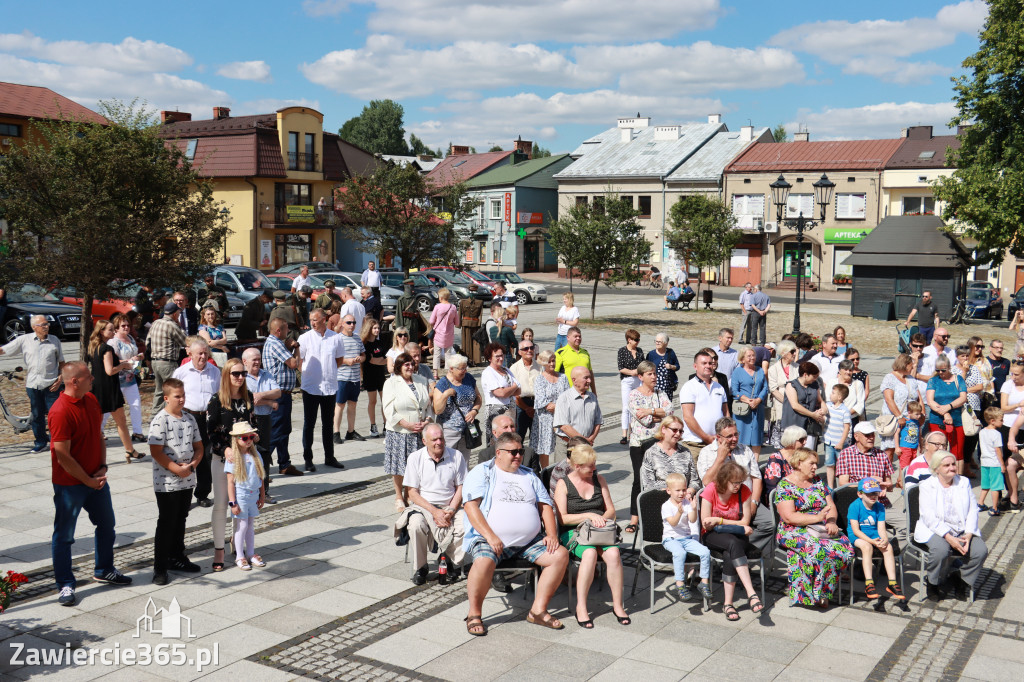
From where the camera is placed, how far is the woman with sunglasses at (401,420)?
938 centimetres

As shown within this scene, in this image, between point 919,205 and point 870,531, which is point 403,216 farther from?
point 919,205

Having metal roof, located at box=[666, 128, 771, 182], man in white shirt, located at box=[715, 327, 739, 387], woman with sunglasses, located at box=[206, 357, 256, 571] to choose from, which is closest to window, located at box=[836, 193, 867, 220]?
metal roof, located at box=[666, 128, 771, 182]

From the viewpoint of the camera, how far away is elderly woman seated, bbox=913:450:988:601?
7812mm

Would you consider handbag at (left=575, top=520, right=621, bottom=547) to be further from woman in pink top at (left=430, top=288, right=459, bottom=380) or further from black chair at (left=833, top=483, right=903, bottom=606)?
woman in pink top at (left=430, top=288, right=459, bottom=380)

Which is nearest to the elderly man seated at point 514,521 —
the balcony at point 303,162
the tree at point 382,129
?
the balcony at point 303,162

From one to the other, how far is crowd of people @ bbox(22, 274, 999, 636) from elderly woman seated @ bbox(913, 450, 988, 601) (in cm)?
2

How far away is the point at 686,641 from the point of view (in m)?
6.88

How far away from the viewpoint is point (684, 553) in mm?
7539

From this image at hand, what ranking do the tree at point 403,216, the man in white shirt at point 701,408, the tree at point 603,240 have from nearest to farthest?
1. the man in white shirt at point 701,408
2. the tree at point 403,216
3. the tree at point 603,240

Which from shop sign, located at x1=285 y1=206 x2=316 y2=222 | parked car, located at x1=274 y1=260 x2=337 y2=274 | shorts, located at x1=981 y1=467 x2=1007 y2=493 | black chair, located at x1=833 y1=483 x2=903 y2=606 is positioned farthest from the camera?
shop sign, located at x1=285 y1=206 x2=316 y2=222

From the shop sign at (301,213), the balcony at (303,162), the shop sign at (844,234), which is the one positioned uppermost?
the balcony at (303,162)

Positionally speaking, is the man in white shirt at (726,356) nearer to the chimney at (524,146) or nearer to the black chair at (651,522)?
the black chair at (651,522)

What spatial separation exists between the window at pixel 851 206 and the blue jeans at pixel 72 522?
169ft

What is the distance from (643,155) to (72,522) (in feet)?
190
